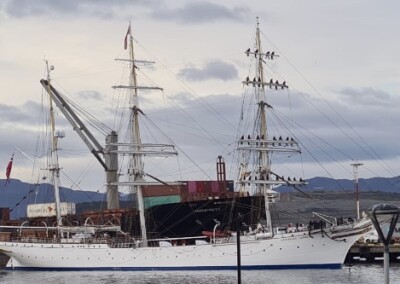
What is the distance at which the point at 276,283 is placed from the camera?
218ft

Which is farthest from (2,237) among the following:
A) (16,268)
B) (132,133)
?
(132,133)

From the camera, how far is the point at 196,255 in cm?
8519

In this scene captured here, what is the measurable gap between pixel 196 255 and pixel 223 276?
9758mm

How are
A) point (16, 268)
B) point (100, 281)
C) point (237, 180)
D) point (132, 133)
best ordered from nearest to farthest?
point (100, 281) → point (237, 180) → point (132, 133) → point (16, 268)

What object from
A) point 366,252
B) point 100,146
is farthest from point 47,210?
point 366,252

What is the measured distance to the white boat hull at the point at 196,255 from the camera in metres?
80.6

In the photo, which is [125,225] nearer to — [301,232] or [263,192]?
[263,192]

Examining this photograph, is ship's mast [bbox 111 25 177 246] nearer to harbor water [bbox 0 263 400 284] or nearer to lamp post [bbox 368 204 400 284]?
harbor water [bbox 0 263 400 284]

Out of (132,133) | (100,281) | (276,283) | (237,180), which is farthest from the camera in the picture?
(132,133)


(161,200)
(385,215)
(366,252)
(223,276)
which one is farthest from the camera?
(161,200)

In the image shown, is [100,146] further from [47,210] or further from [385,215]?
[385,215]

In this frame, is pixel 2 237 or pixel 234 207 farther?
pixel 2 237

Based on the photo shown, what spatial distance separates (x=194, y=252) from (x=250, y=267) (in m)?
6.49

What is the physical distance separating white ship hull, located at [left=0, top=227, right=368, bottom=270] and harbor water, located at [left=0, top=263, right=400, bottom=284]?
5.85 feet
